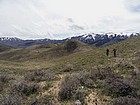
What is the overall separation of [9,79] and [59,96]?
633 centimetres

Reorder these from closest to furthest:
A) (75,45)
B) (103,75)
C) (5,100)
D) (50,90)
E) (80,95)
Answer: (5,100), (80,95), (50,90), (103,75), (75,45)

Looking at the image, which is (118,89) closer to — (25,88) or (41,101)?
(41,101)

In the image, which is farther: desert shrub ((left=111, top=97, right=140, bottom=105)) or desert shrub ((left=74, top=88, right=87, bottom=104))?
desert shrub ((left=74, top=88, right=87, bottom=104))

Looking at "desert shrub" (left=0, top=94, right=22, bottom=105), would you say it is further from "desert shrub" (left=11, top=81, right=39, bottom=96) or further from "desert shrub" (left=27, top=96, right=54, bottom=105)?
"desert shrub" (left=11, top=81, right=39, bottom=96)

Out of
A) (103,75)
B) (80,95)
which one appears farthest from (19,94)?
(103,75)

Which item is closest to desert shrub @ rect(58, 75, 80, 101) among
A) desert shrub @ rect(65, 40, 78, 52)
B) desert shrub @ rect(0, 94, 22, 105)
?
desert shrub @ rect(0, 94, 22, 105)

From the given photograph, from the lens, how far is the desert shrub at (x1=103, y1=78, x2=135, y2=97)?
51.3 ft

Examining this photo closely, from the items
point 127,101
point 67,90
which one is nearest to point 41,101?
point 67,90

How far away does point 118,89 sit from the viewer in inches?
625

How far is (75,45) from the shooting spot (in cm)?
8969

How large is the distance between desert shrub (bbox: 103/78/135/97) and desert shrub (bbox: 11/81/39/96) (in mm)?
4489

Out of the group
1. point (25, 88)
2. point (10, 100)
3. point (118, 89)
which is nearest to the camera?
point (10, 100)

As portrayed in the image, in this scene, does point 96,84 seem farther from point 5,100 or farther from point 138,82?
point 5,100

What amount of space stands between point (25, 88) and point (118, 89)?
19.3ft
